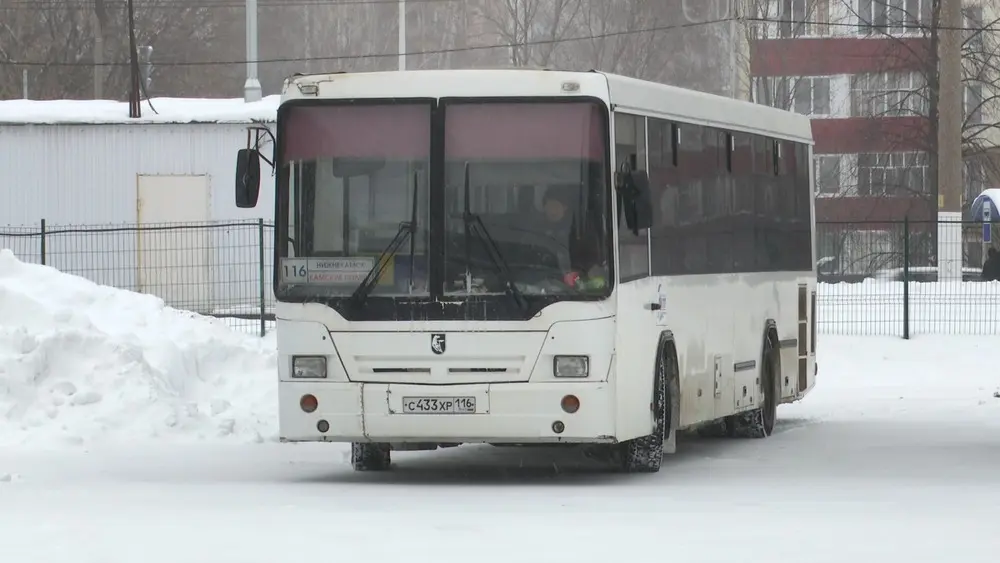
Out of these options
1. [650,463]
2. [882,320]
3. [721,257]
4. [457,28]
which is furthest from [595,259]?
[457,28]

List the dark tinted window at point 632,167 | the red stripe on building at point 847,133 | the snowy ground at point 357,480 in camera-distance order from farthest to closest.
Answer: the red stripe on building at point 847,133
the dark tinted window at point 632,167
the snowy ground at point 357,480

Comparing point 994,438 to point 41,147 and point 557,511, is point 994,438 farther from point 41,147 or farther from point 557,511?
point 41,147

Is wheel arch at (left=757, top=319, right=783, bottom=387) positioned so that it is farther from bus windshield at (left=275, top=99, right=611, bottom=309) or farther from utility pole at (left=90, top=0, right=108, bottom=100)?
utility pole at (left=90, top=0, right=108, bottom=100)

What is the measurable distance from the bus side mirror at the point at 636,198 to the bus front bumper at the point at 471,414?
1157mm

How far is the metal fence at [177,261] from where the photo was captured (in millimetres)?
33469

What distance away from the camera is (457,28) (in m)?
105

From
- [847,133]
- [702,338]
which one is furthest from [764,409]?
[847,133]

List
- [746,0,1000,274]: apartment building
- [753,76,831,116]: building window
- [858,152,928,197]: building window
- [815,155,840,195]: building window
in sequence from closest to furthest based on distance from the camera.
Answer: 1. [746,0,1000,274]: apartment building
2. [858,152,928,197]: building window
3. [753,76,831,116]: building window
4. [815,155,840,195]: building window

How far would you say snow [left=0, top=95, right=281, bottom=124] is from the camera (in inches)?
1523

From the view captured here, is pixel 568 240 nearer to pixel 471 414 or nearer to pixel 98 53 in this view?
pixel 471 414

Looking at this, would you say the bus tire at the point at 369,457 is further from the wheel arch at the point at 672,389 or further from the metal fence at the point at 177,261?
the metal fence at the point at 177,261

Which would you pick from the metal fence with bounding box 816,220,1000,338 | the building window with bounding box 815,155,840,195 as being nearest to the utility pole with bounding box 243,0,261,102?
the metal fence with bounding box 816,220,1000,338

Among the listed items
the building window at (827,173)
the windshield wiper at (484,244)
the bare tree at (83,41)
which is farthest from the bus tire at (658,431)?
the building window at (827,173)

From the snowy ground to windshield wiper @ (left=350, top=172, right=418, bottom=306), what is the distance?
4.25 ft
